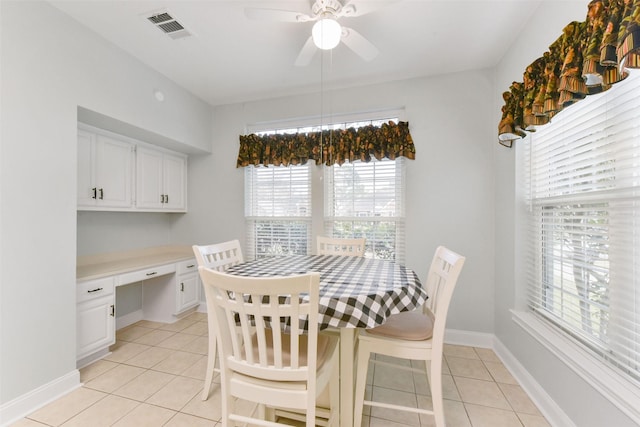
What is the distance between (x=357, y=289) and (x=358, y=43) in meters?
1.58

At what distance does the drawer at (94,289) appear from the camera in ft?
6.86

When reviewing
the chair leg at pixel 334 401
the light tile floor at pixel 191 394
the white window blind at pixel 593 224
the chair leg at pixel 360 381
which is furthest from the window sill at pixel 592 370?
the chair leg at pixel 334 401

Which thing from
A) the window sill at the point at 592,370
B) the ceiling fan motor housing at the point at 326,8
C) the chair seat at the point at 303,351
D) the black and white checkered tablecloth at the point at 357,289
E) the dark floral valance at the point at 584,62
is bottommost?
the window sill at the point at 592,370

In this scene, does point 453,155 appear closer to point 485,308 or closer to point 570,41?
point 570,41

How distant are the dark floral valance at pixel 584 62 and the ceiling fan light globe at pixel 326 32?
121cm

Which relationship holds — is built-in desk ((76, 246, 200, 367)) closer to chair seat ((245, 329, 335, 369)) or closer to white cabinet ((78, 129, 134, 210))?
white cabinet ((78, 129, 134, 210))

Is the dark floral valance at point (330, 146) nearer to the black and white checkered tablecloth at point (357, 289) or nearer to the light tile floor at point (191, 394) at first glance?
the black and white checkered tablecloth at point (357, 289)

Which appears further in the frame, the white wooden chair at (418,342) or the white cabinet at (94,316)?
the white cabinet at (94,316)

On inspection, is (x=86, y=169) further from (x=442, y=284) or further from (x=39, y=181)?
(x=442, y=284)

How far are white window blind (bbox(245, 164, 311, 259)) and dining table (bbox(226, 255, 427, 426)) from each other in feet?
4.10

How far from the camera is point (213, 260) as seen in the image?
201 cm

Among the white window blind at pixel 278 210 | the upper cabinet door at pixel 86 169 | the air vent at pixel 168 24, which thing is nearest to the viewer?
the air vent at pixel 168 24

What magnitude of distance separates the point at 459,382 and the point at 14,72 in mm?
3672

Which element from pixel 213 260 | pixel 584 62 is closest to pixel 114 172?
pixel 213 260
